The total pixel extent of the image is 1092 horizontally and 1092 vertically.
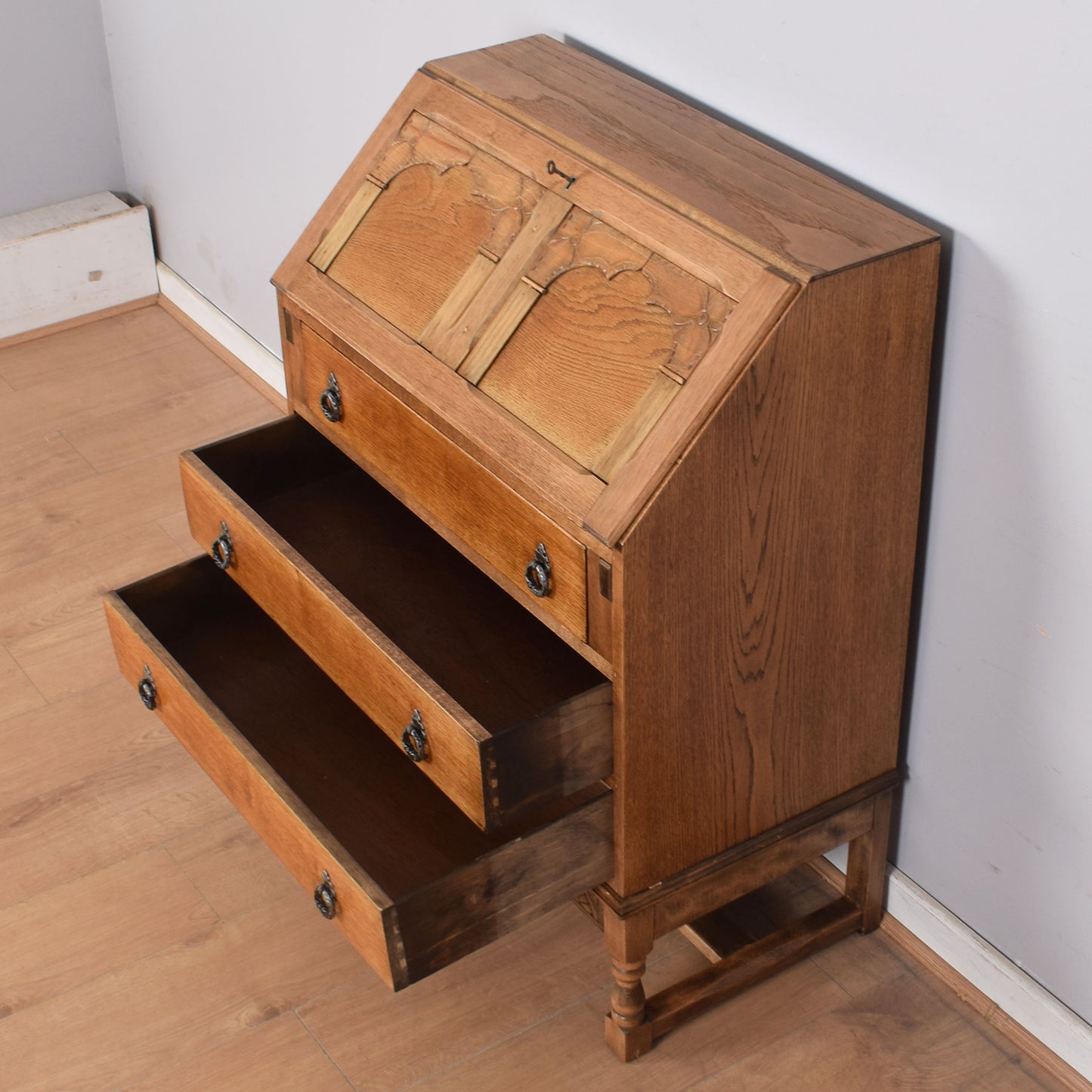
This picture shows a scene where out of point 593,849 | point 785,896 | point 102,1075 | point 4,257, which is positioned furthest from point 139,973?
point 4,257

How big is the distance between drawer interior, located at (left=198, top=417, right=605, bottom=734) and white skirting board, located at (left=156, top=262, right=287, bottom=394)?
3.20ft

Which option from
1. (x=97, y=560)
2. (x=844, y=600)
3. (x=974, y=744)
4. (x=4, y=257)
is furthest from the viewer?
(x=4, y=257)

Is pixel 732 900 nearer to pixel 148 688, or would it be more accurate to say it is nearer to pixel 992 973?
pixel 992 973

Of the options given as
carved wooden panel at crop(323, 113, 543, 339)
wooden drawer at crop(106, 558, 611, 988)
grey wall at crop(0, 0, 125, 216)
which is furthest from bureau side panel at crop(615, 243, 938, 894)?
grey wall at crop(0, 0, 125, 216)

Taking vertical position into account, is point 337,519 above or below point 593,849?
above

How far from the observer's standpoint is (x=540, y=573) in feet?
4.74

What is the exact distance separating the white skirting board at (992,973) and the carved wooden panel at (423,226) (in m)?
0.93

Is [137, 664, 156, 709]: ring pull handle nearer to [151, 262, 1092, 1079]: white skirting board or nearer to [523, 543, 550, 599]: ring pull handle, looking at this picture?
[523, 543, 550, 599]: ring pull handle

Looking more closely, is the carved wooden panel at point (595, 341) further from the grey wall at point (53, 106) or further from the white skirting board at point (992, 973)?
the grey wall at point (53, 106)

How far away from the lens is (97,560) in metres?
2.52

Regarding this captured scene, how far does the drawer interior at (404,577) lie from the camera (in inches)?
64.0

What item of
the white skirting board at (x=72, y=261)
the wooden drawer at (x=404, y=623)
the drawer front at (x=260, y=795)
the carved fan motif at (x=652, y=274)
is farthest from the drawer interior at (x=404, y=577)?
the white skirting board at (x=72, y=261)

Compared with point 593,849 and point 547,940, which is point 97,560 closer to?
point 547,940

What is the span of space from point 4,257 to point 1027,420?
93.3 inches
